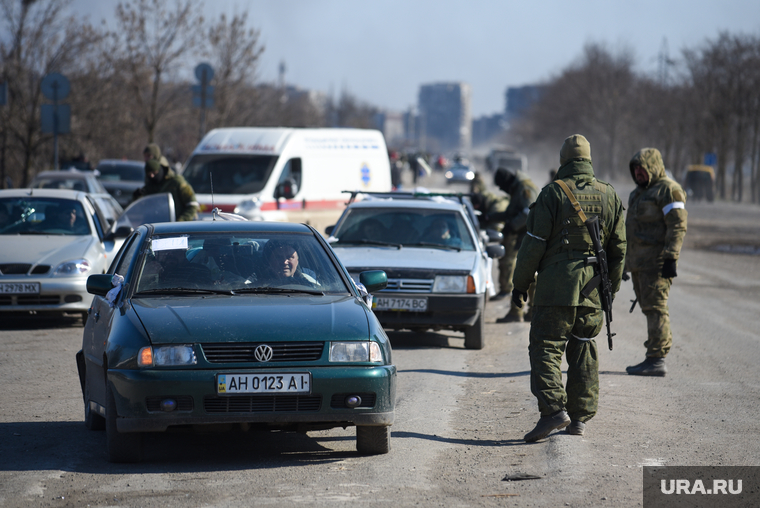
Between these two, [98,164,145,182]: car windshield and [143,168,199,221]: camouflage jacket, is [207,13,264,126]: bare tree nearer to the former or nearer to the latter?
[98,164,145,182]: car windshield

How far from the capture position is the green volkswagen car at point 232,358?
17.0ft

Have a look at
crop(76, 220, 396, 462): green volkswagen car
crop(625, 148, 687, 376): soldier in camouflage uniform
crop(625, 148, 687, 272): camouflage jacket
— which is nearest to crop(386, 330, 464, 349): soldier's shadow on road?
crop(625, 148, 687, 376): soldier in camouflage uniform

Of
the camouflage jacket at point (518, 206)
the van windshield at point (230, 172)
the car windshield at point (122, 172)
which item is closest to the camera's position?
the camouflage jacket at point (518, 206)

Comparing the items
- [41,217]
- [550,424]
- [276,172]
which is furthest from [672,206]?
[276,172]

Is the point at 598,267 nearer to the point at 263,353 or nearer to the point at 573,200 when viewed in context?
the point at 573,200

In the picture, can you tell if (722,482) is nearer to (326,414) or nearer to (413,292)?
(326,414)

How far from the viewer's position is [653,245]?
28.5 ft

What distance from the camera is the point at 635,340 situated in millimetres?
11125

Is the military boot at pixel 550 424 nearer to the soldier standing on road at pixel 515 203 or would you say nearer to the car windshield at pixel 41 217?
the soldier standing on road at pixel 515 203

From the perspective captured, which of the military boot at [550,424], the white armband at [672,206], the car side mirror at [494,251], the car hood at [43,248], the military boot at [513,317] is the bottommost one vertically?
the military boot at [513,317]

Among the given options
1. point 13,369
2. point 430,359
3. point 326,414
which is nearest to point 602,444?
point 326,414

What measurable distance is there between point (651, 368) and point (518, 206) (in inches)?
164

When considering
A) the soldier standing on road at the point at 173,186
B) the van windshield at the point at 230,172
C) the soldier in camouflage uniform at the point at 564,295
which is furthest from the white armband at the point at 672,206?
the van windshield at the point at 230,172

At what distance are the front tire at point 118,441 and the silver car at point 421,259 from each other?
449 centimetres
